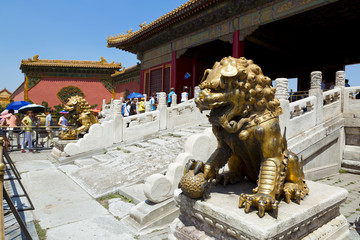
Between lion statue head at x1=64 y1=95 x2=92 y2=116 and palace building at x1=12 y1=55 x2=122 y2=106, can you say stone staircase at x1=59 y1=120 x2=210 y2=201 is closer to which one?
lion statue head at x1=64 y1=95 x2=92 y2=116

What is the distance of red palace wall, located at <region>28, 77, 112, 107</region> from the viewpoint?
2188cm

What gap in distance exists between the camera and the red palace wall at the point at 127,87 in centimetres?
1942

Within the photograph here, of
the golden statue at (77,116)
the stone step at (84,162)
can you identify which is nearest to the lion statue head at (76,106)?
the golden statue at (77,116)

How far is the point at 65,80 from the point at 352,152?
898 inches

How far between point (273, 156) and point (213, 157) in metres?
0.50

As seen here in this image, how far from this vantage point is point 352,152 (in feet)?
19.1

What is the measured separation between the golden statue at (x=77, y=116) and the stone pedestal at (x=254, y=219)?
665 centimetres

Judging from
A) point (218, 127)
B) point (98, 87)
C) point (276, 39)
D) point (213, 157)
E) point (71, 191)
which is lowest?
point (71, 191)

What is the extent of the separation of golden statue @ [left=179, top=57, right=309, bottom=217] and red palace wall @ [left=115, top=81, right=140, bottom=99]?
17737 mm

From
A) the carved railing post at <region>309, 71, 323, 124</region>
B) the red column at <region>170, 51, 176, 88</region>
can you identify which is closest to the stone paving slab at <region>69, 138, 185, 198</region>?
the carved railing post at <region>309, 71, 323, 124</region>

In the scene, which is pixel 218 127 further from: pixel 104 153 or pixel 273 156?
pixel 104 153

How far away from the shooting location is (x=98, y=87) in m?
23.0

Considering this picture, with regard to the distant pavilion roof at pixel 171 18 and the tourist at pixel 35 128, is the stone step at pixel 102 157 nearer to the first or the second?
the tourist at pixel 35 128

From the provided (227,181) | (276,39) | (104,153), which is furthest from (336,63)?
(227,181)
